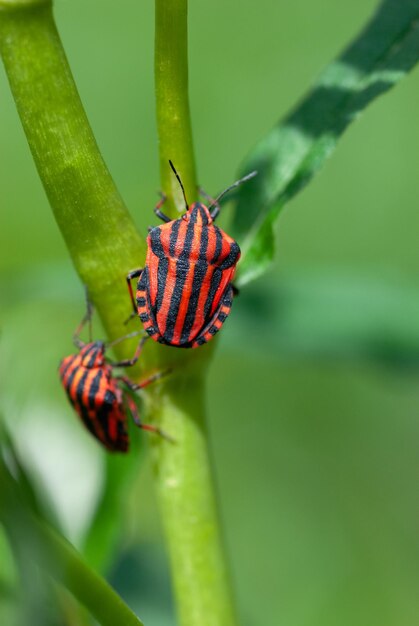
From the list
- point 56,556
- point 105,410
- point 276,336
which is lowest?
point 276,336

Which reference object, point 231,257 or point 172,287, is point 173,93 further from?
point 172,287

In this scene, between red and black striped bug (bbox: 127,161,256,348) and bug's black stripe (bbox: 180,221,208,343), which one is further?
bug's black stripe (bbox: 180,221,208,343)

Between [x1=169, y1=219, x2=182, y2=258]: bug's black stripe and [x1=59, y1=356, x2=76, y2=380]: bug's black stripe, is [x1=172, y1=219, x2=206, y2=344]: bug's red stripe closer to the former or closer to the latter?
[x1=169, y1=219, x2=182, y2=258]: bug's black stripe

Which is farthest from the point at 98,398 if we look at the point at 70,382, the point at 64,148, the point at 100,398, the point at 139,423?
the point at 64,148

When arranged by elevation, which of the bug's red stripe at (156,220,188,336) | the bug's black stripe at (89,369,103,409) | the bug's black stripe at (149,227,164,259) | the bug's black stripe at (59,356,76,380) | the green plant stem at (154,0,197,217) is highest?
the green plant stem at (154,0,197,217)

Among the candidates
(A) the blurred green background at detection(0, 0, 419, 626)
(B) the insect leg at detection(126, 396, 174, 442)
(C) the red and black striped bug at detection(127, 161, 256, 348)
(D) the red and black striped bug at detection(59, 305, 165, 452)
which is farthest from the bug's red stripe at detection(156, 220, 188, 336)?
(A) the blurred green background at detection(0, 0, 419, 626)

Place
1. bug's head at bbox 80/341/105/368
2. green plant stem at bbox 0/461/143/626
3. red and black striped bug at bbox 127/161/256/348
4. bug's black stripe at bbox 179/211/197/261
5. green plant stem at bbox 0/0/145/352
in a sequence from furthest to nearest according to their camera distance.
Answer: bug's head at bbox 80/341/105/368 < bug's black stripe at bbox 179/211/197/261 < red and black striped bug at bbox 127/161/256/348 < green plant stem at bbox 0/0/145/352 < green plant stem at bbox 0/461/143/626

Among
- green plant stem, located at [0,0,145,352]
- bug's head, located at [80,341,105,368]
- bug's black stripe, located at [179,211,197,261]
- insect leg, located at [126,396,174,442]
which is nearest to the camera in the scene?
green plant stem, located at [0,0,145,352]
